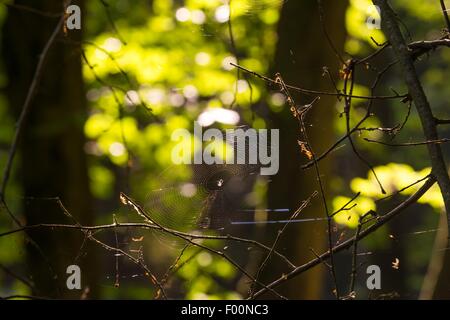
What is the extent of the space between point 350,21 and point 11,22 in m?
2.19

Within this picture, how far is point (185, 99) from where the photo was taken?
617cm

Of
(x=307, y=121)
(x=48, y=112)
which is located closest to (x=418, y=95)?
(x=307, y=121)

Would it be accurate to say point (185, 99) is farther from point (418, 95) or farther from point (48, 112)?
point (418, 95)

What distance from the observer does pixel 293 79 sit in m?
3.27

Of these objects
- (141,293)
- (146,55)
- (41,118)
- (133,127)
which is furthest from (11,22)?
(141,293)

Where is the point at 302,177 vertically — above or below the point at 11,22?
below

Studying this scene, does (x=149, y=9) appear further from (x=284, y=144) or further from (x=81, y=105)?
(x=284, y=144)

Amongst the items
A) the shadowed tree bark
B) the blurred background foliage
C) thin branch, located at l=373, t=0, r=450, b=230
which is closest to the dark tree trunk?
the blurred background foliage

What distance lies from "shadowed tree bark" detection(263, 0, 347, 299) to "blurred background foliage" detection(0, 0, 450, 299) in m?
0.17

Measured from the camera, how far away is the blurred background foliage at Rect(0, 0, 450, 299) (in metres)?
3.94

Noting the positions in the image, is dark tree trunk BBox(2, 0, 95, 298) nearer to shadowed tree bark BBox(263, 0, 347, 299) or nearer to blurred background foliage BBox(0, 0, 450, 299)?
blurred background foliage BBox(0, 0, 450, 299)

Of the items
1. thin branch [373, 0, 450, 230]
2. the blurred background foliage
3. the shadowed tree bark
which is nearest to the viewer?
thin branch [373, 0, 450, 230]
